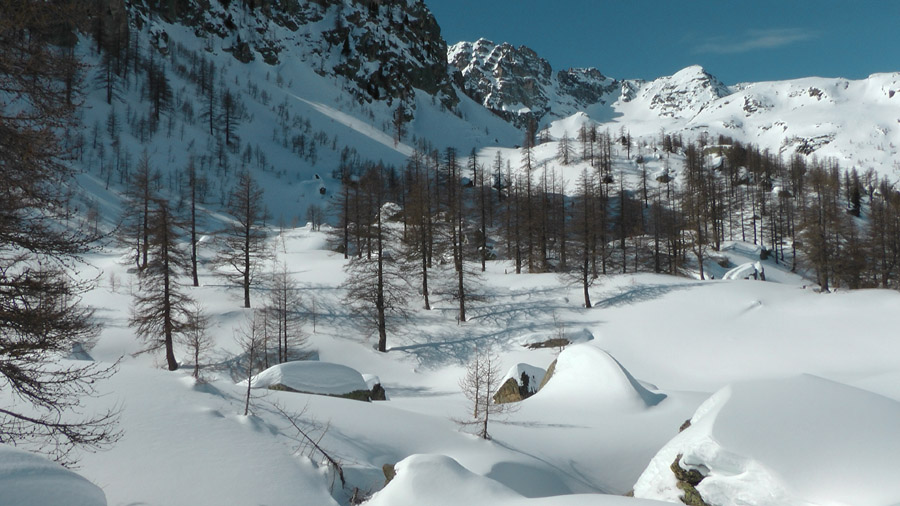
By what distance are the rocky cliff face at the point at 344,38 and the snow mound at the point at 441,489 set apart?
11871cm

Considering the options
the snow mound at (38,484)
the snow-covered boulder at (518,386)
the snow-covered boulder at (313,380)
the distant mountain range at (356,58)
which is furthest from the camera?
the distant mountain range at (356,58)

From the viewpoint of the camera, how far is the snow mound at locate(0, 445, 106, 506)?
18.0ft

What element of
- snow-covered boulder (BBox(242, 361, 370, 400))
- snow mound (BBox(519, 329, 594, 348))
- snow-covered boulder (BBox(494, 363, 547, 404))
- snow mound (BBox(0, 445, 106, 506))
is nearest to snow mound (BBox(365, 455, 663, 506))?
snow mound (BBox(0, 445, 106, 506))

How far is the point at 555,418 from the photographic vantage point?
14398 millimetres

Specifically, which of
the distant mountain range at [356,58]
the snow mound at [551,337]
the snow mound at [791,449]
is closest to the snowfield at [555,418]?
the snow mound at [791,449]

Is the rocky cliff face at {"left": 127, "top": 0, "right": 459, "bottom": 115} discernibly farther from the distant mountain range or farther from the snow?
the snow

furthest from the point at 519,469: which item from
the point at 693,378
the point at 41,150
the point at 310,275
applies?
the point at 310,275

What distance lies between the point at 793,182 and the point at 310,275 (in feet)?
277

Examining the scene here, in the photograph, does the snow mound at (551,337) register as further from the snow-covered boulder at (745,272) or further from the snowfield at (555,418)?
the snow-covered boulder at (745,272)

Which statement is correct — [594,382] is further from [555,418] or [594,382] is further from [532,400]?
[555,418]

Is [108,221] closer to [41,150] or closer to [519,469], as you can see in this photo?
[41,150]

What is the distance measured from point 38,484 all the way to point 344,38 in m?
136

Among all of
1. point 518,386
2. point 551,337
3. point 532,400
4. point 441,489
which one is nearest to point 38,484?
point 441,489

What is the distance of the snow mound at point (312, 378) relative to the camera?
14367mm
